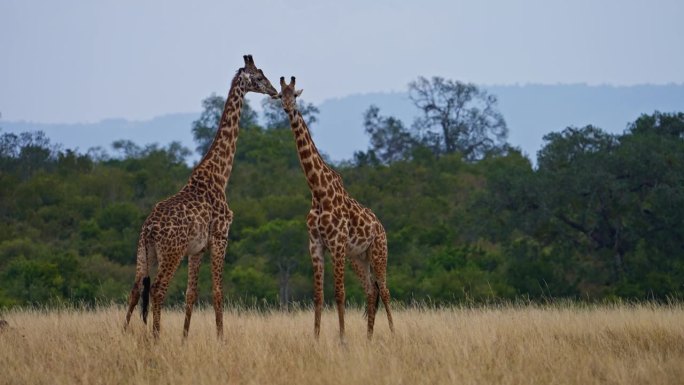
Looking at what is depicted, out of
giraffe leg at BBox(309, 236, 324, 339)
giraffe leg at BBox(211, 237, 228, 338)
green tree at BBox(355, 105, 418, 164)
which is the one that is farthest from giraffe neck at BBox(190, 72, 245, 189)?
green tree at BBox(355, 105, 418, 164)

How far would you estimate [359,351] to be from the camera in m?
9.42

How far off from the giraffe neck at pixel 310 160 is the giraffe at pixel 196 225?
27.6 inches

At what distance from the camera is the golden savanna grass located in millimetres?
8383

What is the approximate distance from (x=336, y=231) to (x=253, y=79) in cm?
225

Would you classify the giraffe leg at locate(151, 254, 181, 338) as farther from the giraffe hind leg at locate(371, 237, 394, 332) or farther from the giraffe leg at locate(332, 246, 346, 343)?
the giraffe hind leg at locate(371, 237, 394, 332)

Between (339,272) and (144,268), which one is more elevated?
(144,268)

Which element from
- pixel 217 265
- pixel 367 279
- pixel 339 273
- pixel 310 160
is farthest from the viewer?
pixel 367 279

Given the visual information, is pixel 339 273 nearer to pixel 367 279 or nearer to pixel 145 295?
pixel 367 279

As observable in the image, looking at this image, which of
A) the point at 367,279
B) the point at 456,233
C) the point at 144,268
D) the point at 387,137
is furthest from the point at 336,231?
the point at 387,137

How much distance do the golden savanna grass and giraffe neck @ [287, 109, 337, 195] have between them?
1592 millimetres

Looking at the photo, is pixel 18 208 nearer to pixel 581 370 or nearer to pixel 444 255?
pixel 444 255

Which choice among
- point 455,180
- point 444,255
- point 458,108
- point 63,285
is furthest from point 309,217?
point 458,108

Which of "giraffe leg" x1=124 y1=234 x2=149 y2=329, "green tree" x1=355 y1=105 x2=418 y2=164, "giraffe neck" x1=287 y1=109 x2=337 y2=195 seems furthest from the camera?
"green tree" x1=355 y1=105 x2=418 y2=164

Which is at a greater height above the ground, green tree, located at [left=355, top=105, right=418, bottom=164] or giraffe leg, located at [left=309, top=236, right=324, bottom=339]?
green tree, located at [left=355, top=105, right=418, bottom=164]
